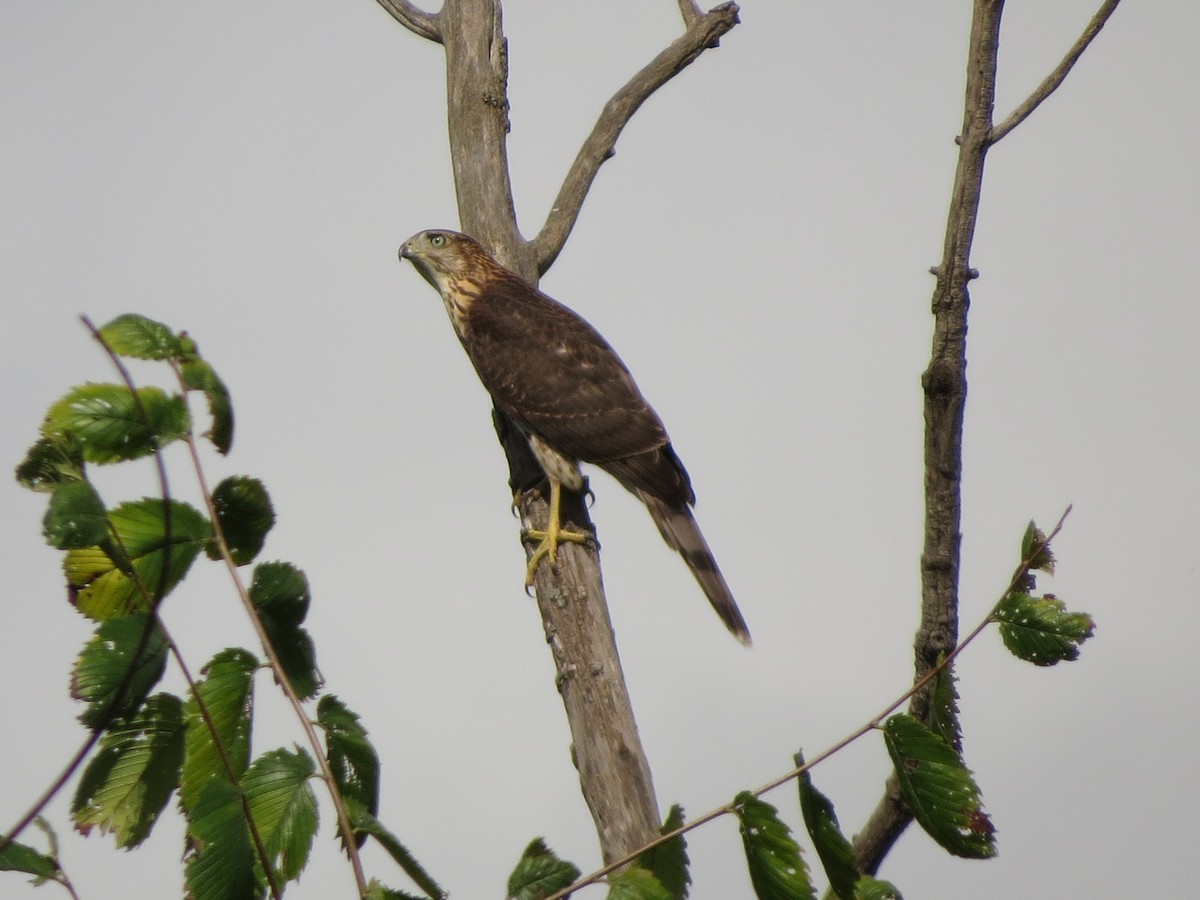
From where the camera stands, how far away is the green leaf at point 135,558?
58.4 inches

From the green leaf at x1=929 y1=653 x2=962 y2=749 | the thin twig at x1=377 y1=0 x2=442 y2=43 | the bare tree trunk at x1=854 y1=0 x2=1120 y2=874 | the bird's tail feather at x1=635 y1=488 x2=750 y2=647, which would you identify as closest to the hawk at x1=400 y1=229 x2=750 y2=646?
the bird's tail feather at x1=635 y1=488 x2=750 y2=647

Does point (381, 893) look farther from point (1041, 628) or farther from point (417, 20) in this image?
point (417, 20)

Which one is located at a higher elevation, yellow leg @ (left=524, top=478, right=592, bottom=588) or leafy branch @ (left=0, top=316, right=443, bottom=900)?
yellow leg @ (left=524, top=478, right=592, bottom=588)

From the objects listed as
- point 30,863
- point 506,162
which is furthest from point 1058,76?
point 30,863

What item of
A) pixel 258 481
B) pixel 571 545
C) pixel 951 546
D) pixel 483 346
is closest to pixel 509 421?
pixel 483 346

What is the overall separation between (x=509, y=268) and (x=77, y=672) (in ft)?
13.0

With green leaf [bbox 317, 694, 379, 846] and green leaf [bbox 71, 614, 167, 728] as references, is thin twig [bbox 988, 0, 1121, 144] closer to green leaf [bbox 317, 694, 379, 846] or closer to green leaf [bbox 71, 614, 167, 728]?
green leaf [bbox 317, 694, 379, 846]

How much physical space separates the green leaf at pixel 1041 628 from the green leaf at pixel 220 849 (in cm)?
110

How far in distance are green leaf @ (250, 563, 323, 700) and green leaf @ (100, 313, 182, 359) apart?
296 mm

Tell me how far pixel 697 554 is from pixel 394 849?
3.29m

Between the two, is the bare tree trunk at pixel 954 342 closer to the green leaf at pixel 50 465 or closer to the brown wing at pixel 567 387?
the brown wing at pixel 567 387

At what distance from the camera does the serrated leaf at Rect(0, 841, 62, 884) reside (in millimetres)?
1484

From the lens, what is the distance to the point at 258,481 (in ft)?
5.18

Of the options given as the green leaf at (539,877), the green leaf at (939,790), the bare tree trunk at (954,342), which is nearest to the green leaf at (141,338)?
the green leaf at (539,877)
